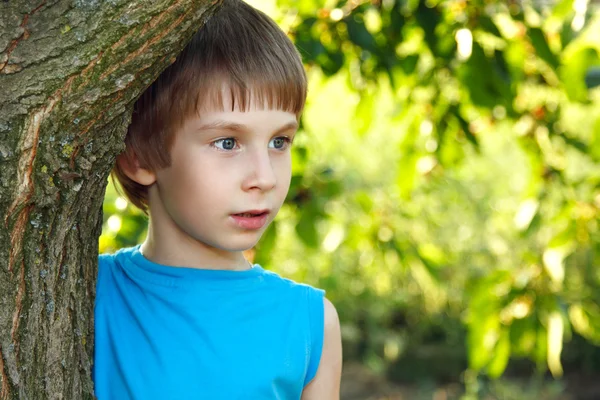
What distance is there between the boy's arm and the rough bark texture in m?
0.44

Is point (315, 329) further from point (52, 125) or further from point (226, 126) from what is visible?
point (52, 125)

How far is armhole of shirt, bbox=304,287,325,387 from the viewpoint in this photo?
140 cm

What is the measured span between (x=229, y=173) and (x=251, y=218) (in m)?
0.09

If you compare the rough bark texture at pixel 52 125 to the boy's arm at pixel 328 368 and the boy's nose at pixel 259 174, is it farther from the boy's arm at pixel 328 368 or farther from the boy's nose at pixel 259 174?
the boy's arm at pixel 328 368

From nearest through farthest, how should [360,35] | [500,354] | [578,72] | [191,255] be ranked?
[191,255], [360,35], [578,72], [500,354]

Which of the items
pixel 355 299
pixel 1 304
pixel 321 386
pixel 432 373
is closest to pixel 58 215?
pixel 1 304

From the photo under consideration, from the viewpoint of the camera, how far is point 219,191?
4.29ft

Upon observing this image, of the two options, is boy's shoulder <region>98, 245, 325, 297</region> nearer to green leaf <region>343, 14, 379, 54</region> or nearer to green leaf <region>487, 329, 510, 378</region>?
green leaf <region>343, 14, 379, 54</region>

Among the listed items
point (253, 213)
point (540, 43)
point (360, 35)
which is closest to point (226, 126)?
point (253, 213)

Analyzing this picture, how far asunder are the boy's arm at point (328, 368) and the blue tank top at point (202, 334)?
2 centimetres

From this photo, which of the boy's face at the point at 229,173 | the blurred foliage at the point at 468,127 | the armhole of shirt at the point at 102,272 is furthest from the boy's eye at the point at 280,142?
the blurred foliage at the point at 468,127

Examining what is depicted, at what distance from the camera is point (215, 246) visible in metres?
1.36

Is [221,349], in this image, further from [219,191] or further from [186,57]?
[186,57]

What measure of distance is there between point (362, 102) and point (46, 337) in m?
1.62
